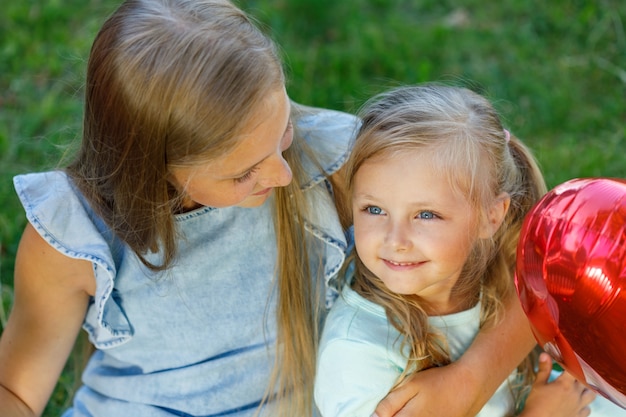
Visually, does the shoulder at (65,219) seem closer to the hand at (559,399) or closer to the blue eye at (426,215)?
the blue eye at (426,215)

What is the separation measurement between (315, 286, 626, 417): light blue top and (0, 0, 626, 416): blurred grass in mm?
1003

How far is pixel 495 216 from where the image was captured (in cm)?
190

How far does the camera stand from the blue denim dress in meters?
2.00

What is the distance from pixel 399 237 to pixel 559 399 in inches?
23.2

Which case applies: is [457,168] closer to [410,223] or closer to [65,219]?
[410,223]

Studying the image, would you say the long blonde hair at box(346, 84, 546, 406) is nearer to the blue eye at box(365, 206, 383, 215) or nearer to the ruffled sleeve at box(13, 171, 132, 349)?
the blue eye at box(365, 206, 383, 215)

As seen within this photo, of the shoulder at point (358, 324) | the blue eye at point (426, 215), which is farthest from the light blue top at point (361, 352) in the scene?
the blue eye at point (426, 215)

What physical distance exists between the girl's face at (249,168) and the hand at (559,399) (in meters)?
0.77

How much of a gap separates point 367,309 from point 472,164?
1.23ft

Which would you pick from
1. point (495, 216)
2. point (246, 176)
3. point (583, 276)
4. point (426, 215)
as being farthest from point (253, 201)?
point (583, 276)

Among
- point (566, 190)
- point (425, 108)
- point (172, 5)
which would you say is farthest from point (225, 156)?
point (566, 190)

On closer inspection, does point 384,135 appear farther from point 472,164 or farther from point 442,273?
point 442,273

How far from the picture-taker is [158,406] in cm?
206

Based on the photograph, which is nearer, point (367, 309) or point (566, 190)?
point (566, 190)
